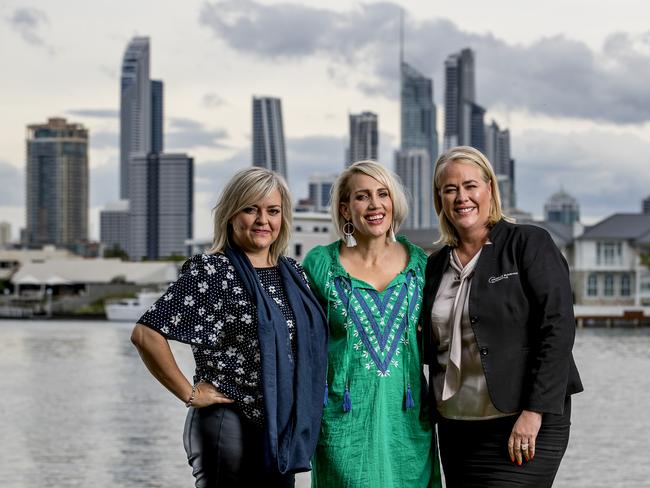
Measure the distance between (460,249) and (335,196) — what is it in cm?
58

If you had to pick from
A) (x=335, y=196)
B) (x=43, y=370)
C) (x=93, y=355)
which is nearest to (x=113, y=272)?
(x=93, y=355)

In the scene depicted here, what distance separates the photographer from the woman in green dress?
4.59 metres

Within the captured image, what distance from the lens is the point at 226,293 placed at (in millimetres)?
4188

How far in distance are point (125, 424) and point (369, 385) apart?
16237mm

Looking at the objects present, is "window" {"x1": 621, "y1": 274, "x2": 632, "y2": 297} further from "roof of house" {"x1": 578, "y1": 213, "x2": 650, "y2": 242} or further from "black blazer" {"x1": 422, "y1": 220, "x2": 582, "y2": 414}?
"black blazer" {"x1": 422, "y1": 220, "x2": 582, "y2": 414}

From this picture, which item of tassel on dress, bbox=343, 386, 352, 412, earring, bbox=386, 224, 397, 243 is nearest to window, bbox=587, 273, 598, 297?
earring, bbox=386, 224, 397, 243

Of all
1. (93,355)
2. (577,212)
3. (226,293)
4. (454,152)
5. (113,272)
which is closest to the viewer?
(226,293)

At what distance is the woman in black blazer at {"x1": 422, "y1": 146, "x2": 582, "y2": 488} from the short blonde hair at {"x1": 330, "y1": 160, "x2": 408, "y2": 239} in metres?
0.17

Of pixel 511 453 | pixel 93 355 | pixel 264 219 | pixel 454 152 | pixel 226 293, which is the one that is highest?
pixel 454 152

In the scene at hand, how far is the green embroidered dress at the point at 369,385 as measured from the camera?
4582 mm

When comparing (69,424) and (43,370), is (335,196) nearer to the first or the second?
(69,424)

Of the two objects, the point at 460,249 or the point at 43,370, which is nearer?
the point at 460,249

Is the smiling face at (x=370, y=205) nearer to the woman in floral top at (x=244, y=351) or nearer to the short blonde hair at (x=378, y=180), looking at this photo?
the short blonde hair at (x=378, y=180)

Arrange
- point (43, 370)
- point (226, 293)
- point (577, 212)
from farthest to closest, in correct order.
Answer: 1. point (577, 212)
2. point (43, 370)
3. point (226, 293)
